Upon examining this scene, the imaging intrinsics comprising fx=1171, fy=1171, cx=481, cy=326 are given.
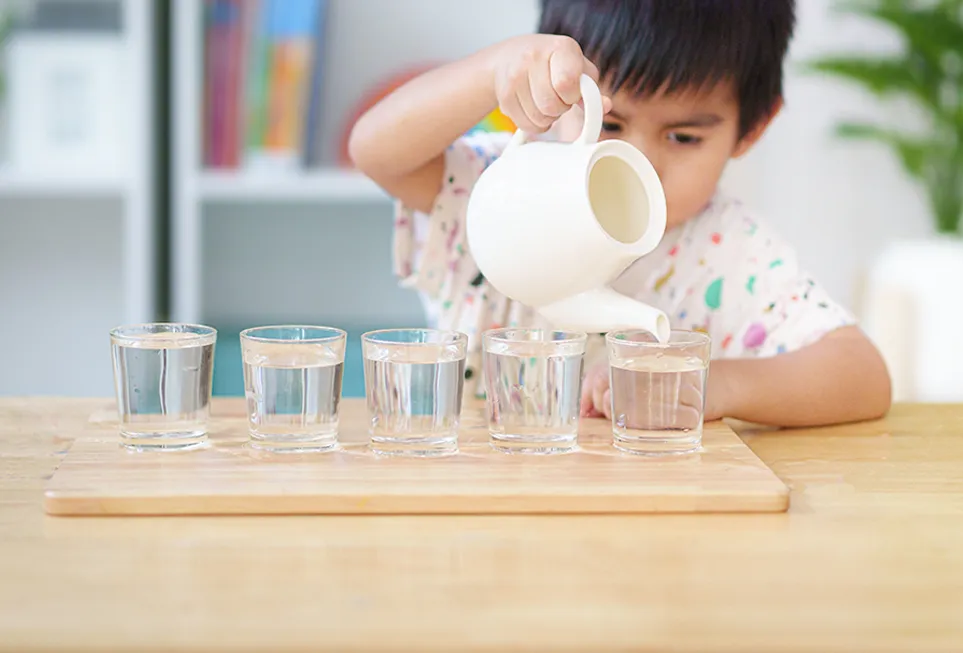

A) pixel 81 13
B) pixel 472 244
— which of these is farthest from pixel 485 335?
pixel 81 13

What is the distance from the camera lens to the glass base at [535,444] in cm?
81

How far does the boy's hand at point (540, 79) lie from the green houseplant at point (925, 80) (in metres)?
1.88

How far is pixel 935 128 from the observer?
107 inches

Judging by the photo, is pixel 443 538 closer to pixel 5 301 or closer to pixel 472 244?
pixel 472 244

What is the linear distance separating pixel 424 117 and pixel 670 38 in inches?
9.2

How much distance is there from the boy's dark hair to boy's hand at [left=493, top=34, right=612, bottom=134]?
0.64 feet

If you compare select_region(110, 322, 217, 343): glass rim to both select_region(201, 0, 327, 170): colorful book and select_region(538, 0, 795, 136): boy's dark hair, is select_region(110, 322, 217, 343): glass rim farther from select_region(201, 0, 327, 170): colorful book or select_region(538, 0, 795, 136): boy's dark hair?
select_region(201, 0, 327, 170): colorful book

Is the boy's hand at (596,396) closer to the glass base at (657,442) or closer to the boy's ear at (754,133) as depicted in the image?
the glass base at (657,442)

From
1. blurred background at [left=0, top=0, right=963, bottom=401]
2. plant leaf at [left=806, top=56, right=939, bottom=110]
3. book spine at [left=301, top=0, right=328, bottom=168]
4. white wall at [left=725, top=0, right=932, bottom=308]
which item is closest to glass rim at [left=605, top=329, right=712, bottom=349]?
blurred background at [left=0, top=0, right=963, bottom=401]

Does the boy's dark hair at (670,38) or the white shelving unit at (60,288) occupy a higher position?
the boy's dark hair at (670,38)

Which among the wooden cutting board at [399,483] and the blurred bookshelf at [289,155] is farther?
the blurred bookshelf at [289,155]

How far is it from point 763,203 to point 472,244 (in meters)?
2.16

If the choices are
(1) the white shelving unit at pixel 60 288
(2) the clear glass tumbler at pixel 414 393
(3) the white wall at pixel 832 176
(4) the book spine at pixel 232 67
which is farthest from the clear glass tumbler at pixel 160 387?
(3) the white wall at pixel 832 176

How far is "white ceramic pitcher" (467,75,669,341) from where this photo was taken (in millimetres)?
770
